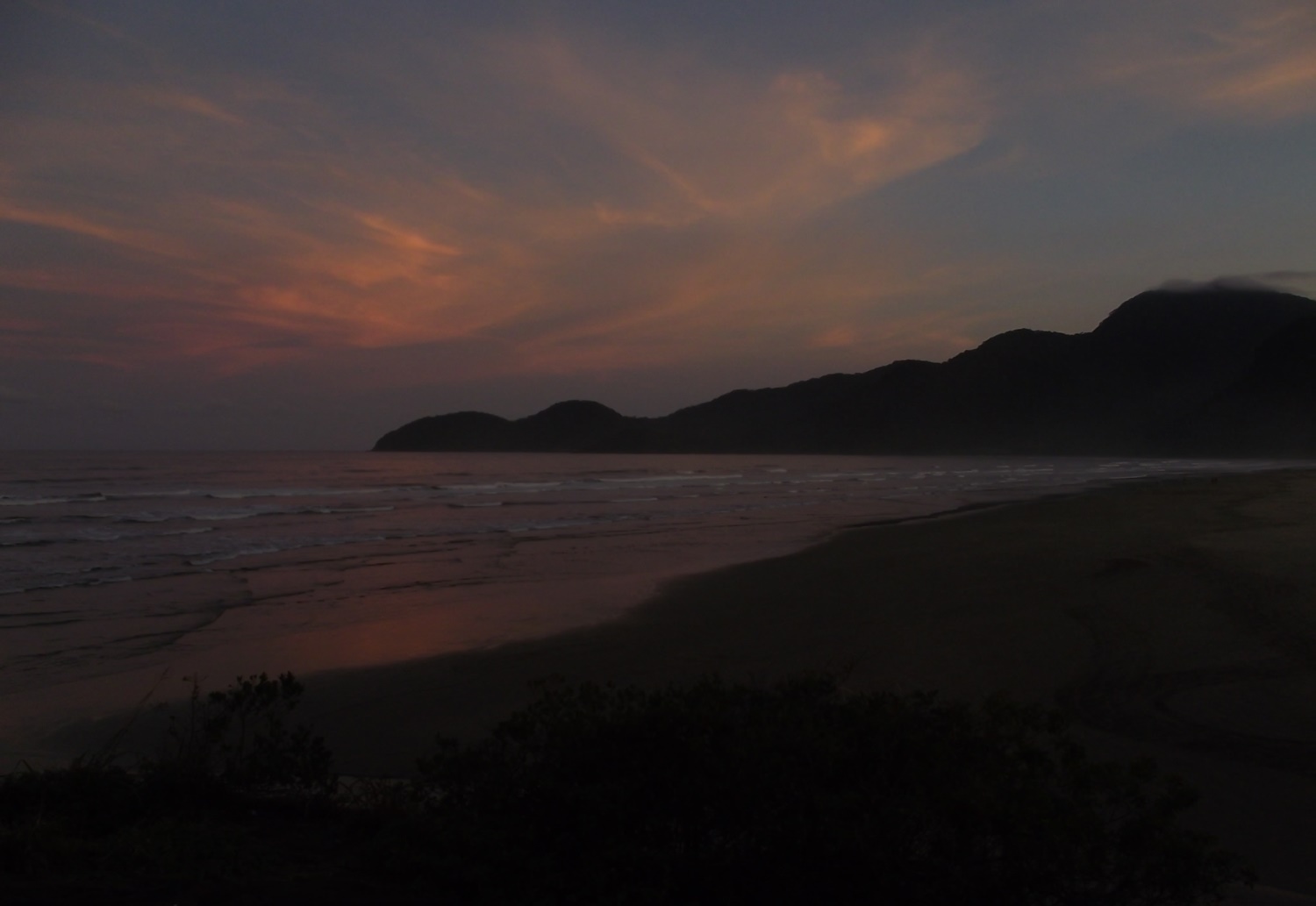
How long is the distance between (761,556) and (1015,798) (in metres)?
14.8

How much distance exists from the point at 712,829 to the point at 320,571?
14.7 meters

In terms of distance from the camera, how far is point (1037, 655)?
838cm

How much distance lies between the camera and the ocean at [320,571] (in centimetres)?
962

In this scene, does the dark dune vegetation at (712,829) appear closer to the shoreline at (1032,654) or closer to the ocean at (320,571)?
the shoreline at (1032,654)

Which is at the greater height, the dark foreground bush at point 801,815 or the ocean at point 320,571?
the dark foreground bush at point 801,815

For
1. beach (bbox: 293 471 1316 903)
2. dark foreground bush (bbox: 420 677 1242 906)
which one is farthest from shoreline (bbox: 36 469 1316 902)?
dark foreground bush (bbox: 420 677 1242 906)

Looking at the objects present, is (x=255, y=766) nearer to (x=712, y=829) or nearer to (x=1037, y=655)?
(x=712, y=829)

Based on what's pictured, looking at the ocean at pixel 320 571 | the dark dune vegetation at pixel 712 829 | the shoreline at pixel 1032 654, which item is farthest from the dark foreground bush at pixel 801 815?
the ocean at pixel 320 571

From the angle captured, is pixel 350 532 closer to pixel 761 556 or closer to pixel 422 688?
pixel 761 556

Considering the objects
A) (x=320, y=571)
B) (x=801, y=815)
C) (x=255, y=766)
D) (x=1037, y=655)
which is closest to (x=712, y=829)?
(x=801, y=815)

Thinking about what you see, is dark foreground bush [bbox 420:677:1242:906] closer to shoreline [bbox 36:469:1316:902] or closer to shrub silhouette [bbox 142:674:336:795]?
shrub silhouette [bbox 142:674:336:795]

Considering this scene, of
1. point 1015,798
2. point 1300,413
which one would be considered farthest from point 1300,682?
point 1300,413

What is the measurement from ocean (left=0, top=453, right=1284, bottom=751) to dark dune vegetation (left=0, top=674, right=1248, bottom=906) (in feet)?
15.5

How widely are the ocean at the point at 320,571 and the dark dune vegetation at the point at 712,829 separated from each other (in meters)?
4.73
